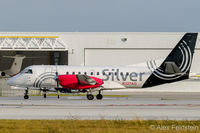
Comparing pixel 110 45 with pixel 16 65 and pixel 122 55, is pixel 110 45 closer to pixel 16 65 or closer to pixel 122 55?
pixel 122 55

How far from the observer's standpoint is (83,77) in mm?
37625

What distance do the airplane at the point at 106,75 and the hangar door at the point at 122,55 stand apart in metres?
18.4

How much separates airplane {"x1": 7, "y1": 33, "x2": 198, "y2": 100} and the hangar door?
60.5 ft

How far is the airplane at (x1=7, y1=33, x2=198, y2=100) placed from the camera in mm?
38031

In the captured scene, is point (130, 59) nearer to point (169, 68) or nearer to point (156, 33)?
point (156, 33)

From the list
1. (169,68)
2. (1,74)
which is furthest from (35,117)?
(1,74)

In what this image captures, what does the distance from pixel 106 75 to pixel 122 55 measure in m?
19.3

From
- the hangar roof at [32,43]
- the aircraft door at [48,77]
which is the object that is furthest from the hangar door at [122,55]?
the aircraft door at [48,77]

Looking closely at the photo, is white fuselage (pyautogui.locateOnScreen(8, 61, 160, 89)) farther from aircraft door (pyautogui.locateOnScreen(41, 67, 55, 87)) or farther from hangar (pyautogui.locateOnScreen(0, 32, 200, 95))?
hangar (pyautogui.locateOnScreen(0, 32, 200, 95))

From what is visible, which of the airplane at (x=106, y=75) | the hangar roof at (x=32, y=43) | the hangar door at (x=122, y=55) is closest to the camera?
the airplane at (x=106, y=75)

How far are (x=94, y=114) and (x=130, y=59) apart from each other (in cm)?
3609

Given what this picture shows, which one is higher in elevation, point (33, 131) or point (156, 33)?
point (156, 33)

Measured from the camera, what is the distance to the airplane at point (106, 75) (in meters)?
38.0

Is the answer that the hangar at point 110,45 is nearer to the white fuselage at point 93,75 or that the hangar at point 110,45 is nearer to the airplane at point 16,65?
the airplane at point 16,65
